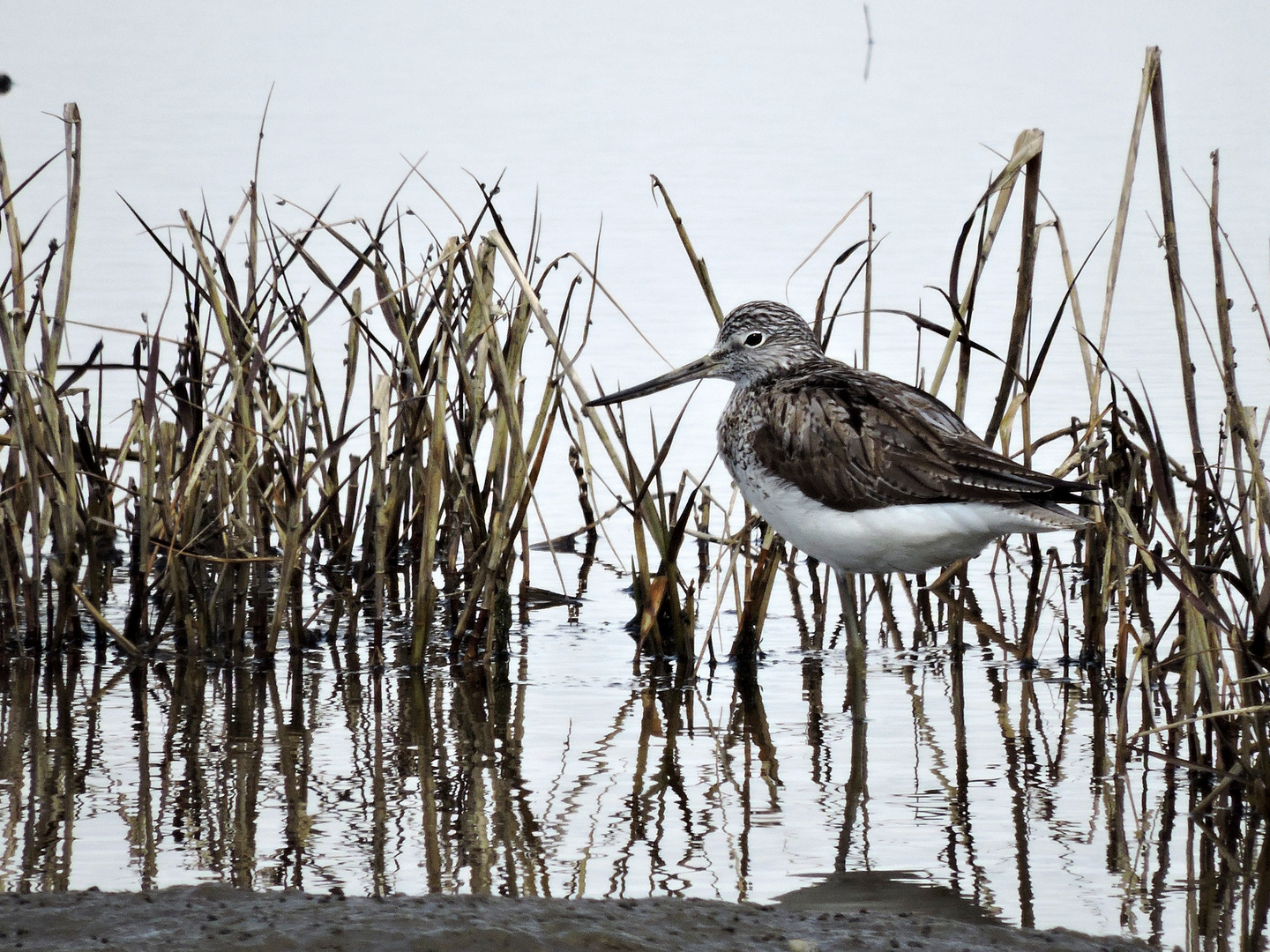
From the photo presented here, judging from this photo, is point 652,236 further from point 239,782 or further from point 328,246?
point 239,782

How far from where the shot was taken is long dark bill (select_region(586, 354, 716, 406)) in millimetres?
5988

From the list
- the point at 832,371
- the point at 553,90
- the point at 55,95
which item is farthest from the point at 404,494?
the point at 553,90

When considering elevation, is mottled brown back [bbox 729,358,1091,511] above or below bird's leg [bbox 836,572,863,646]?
above

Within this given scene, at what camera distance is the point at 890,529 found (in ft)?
16.4

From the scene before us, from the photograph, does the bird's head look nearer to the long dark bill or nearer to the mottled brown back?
the long dark bill

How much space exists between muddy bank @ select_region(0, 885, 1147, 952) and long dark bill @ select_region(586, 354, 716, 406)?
2.69 m

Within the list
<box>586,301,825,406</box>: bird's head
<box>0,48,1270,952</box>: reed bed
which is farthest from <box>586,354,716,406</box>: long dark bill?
<box>0,48,1270,952</box>: reed bed

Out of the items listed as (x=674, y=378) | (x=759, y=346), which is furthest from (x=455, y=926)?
(x=674, y=378)

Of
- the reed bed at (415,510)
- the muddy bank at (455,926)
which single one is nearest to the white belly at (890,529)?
the reed bed at (415,510)

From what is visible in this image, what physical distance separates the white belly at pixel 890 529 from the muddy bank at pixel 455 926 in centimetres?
161

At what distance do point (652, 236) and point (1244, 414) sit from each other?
25.9 feet

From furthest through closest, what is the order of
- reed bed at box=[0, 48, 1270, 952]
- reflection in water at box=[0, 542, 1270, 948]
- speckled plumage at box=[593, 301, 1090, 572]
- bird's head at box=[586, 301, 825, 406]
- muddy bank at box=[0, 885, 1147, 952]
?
bird's head at box=[586, 301, 825, 406], reed bed at box=[0, 48, 1270, 952], speckled plumage at box=[593, 301, 1090, 572], reflection in water at box=[0, 542, 1270, 948], muddy bank at box=[0, 885, 1147, 952]

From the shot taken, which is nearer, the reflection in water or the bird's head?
the reflection in water

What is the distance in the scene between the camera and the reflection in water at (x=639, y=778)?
3.84 meters
